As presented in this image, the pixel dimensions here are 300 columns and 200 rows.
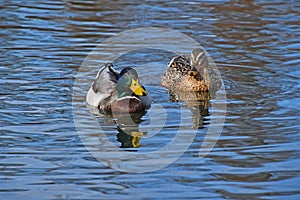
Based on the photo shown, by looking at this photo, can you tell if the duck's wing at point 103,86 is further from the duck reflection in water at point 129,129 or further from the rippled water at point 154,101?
the duck reflection in water at point 129,129

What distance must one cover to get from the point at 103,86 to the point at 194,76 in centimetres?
156

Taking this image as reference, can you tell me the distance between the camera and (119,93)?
10984 millimetres

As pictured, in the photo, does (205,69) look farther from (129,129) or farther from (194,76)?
(129,129)

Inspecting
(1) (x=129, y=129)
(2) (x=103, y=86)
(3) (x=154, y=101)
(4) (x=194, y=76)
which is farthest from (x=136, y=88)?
(4) (x=194, y=76)

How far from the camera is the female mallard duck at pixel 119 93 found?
424 inches

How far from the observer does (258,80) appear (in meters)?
11.8

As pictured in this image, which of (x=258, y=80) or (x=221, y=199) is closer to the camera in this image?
(x=221, y=199)

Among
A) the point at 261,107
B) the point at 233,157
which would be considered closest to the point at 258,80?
the point at 261,107

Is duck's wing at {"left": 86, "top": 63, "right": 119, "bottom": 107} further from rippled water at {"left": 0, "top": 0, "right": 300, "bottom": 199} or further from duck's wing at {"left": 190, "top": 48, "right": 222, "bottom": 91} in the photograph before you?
duck's wing at {"left": 190, "top": 48, "right": 222, "bottom": 91}

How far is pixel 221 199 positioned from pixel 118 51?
262 inches

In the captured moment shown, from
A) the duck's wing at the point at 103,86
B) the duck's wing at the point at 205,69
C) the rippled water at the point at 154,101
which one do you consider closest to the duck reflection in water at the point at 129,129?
the rippled water at the point at 154,101

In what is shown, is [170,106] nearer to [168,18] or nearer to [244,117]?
[244,117]

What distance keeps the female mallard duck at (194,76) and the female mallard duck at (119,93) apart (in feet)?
3.88

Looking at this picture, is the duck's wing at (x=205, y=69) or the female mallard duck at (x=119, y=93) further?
the duck's wing at (x=205, y=69)
